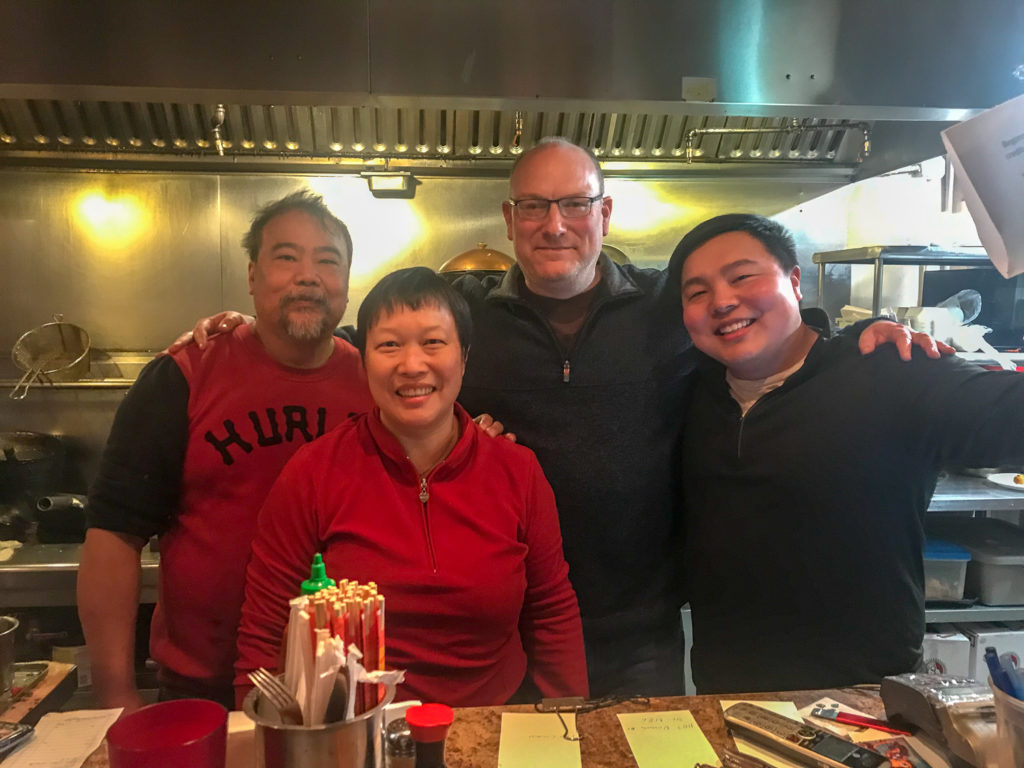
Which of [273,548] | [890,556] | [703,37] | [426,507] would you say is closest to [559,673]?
[426,507]

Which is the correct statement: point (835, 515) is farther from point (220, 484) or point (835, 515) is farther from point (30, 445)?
point (30, 445)

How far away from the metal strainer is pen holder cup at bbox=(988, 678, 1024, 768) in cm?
341

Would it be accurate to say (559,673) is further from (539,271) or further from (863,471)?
(539,271)

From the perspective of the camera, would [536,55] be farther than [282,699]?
Yes

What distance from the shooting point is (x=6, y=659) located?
1320 mm

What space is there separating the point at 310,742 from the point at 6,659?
0.86 m

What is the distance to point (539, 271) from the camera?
1.80m

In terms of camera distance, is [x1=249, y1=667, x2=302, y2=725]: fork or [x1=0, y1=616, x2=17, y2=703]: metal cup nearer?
[x1=249, y1=667, x2=302, y2=725]: fork

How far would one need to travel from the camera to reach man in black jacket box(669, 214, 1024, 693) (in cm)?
150

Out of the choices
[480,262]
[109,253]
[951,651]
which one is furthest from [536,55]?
[951,651]

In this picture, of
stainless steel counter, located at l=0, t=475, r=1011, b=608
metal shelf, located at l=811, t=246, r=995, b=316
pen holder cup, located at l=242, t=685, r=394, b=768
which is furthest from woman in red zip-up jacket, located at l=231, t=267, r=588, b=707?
metal shelf, located at l=811, t=246, r=995, b=316

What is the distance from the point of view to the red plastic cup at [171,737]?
2.85 feet

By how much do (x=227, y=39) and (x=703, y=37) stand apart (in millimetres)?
1412

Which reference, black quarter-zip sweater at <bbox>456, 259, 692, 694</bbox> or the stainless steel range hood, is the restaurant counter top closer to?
black quarter-zip sweater at <bbox>456, 259, 692, 694</bbox>
